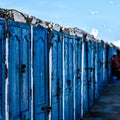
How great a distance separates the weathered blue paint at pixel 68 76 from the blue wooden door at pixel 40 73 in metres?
1.97

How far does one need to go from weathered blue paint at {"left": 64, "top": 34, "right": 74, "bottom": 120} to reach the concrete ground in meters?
2.22

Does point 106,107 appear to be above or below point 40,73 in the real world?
below

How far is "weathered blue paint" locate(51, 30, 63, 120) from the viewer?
8461 millimetres

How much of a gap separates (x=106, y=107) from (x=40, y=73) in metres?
7.66

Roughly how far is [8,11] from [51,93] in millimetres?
2697

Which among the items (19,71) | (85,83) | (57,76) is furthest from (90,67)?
(19,71)

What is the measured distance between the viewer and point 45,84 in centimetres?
788

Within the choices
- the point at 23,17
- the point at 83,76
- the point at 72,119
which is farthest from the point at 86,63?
the point at 23,17

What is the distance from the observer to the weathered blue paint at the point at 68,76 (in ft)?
32.3

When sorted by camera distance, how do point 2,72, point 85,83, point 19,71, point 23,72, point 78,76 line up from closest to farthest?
1. point 2,72
2. point 19,71
3. point 23,72
4. point 78,76
5. point 85,83

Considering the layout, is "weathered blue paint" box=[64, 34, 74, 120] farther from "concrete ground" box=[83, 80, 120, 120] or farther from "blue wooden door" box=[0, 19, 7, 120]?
"blue wooden door" box=[0, 19, 7, 120]

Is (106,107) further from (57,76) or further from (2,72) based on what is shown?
(2,72)

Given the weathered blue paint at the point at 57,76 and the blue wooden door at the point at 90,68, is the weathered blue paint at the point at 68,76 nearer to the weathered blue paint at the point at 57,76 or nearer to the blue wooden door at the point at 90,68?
the weathered blue paint at the point at 57,76

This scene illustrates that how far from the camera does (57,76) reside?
8.87 metres
